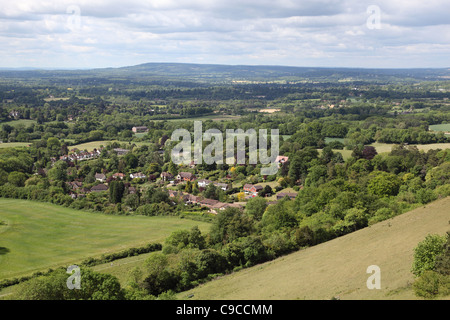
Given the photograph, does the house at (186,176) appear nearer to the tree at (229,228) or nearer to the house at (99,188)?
the house at (99,188)

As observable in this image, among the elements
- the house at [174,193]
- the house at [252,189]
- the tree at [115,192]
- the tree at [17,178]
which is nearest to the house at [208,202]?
the house at [174,193]

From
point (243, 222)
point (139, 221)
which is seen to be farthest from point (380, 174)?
point (139, 221)

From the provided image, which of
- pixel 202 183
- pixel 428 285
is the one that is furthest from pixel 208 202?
pixel 428 285

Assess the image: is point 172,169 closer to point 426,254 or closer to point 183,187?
point 183,187

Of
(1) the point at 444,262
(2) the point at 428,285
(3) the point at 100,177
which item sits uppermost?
(1) the point at 444,262

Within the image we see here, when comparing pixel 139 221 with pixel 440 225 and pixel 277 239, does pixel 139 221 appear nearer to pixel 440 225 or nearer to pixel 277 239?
pixel 277 239
